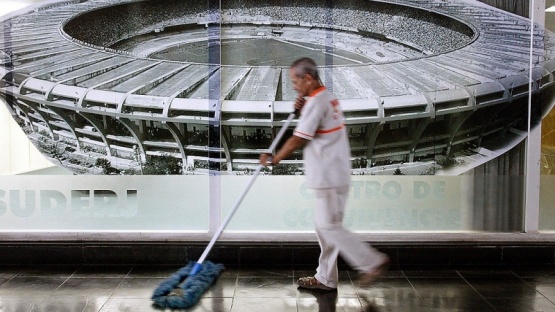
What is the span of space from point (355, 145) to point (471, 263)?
1.39 m

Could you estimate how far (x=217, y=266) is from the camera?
5141mm

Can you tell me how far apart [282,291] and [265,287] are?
0.16m

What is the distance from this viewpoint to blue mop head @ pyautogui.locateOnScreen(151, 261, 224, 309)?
4.24 m

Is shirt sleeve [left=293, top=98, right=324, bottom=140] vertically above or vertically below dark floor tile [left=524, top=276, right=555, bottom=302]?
above

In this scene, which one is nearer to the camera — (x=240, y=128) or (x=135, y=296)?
(x=135, y=296)

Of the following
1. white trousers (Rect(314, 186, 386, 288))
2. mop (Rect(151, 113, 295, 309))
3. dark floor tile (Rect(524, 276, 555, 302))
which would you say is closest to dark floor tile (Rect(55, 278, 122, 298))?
mop (Rect(151, 113, 295, 309))

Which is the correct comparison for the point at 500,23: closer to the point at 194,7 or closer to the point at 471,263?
the point at 471,263

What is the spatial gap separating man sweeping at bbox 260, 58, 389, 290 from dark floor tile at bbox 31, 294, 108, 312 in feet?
4.95

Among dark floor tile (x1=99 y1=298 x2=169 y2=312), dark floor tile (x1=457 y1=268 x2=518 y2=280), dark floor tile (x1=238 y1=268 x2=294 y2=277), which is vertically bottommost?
dark floor tile (x1=99 y1=298 x2=169 y2=312)

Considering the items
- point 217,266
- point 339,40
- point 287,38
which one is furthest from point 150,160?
point 339,40

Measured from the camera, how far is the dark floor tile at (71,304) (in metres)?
4.32

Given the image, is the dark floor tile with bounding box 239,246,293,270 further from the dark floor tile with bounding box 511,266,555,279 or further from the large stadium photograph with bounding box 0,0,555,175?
the dark floor tile with bounding box 511,266,555,279

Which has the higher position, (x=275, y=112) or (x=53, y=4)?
(x=53, y=4)

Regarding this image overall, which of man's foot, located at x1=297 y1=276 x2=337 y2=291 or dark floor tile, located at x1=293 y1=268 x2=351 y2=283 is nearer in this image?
man's foot, located at x1=297 y1=276 x2=337 y2=291
